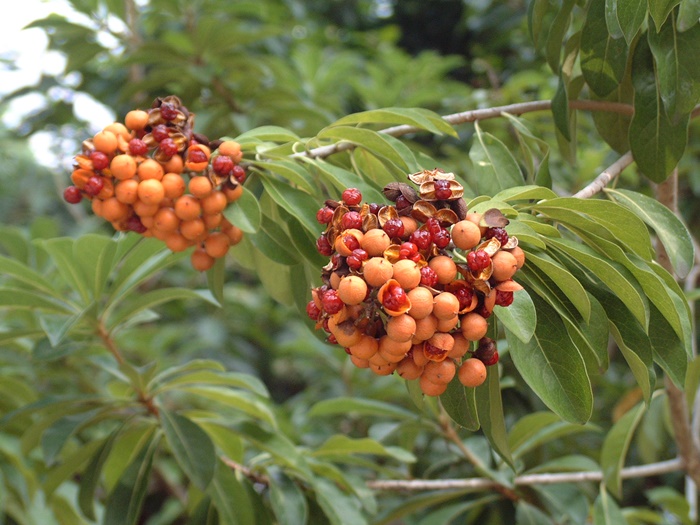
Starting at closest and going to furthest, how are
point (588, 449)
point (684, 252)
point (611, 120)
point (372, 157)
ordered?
point (684, 252) < point (372, 157) < point (611, 120) < point (588, 449)

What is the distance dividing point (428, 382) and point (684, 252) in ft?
1.48

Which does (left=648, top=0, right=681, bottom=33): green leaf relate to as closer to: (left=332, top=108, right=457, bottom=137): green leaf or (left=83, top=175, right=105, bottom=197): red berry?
(left=332, top=108, right=457, bottom=137): green leaf

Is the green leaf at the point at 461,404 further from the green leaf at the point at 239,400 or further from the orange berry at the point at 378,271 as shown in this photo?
the green leaf at the point at 239,400

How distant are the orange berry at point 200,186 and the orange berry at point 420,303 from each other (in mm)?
406

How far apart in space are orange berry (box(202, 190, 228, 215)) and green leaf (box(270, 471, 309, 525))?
71 cm

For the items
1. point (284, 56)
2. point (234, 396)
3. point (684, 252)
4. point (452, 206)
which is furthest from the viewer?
point (284, 56)

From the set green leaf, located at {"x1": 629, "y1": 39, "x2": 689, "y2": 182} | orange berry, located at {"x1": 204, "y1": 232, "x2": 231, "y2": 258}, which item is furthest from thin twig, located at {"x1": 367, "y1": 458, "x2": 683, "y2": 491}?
orange berry, located at {"x1": 204, "y1": 232, "x2": 231, "y2": 258}

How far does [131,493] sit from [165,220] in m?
0.78

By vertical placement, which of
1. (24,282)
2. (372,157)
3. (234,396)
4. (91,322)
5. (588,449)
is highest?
(372,157)

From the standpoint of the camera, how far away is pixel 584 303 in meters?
0.88

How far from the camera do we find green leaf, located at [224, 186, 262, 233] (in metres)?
1.05

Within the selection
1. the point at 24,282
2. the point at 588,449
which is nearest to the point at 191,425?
the point at 24,282

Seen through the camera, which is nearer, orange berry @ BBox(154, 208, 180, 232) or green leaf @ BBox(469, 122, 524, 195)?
orange berry @ BBox(154, 208, 180, 232)

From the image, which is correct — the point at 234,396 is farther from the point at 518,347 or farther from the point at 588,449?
the point at 588,449
